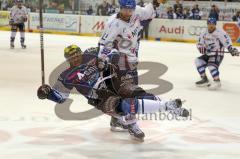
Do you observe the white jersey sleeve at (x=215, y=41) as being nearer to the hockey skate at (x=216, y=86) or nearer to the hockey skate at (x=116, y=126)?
the hockey skate at (x=216, y=86)

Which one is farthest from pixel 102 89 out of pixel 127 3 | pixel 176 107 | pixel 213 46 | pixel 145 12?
pixel 213 46

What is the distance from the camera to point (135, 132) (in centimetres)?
528

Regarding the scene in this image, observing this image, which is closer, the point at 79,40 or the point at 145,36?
the point at 79,40

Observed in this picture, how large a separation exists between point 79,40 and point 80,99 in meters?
10.5

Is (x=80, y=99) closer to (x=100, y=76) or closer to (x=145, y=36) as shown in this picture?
(x=100, y=76)

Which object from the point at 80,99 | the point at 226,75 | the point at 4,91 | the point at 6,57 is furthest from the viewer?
the point at 6,57

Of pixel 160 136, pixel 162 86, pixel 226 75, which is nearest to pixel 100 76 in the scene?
pixel 160 136

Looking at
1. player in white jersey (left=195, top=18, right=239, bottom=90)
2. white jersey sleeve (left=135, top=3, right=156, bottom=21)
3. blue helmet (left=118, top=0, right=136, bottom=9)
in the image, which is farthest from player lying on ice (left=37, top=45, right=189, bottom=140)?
player in white jersey (left=195, top=18, right=239, bottom=90)

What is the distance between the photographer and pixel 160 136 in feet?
18.2

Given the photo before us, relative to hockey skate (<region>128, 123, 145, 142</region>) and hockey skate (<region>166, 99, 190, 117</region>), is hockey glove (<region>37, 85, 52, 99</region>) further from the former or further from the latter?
hockey skate (<region>166, 99, 190, 117</region>)

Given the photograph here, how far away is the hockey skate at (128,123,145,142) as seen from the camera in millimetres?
5258

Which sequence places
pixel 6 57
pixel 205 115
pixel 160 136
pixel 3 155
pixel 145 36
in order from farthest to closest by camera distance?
pixel 145 36
pixel 6 57
pixel 205 115
pixel 160 136
pixel 3 155

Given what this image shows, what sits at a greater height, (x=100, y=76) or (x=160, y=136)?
(x=100, y=76)

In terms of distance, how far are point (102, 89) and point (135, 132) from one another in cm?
62
